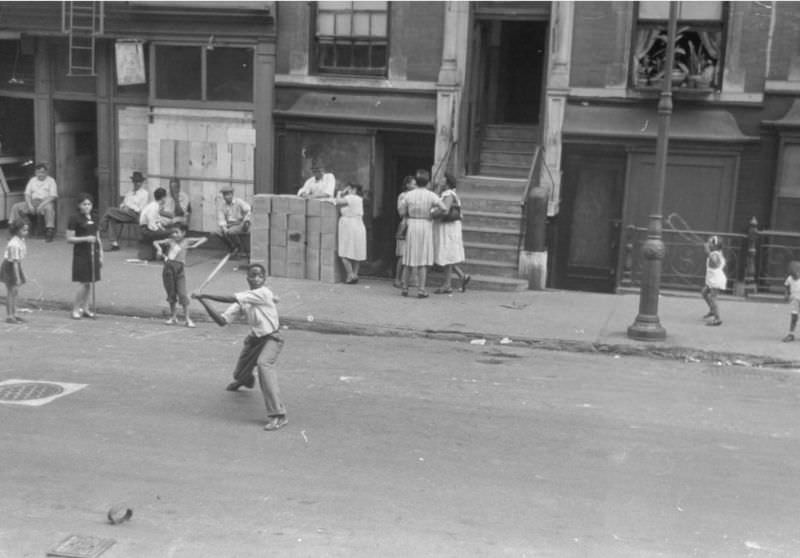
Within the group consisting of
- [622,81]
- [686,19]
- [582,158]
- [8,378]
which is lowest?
[8,378]

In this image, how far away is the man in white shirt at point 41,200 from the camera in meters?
19.4

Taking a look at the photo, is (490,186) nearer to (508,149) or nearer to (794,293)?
(508,149)

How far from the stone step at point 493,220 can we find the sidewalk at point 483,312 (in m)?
1.17

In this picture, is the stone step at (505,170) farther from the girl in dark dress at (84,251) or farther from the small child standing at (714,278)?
the girl in dark dress at (84,251)

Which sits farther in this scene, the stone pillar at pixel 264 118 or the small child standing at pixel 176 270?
the stone pillar at pixel 264 118

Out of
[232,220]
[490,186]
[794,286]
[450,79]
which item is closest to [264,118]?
[232,220]

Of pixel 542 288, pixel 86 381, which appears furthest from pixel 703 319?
pixel 86 381

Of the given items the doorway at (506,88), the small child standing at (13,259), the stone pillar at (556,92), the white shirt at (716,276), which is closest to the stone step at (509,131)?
the doorway at (506,88)

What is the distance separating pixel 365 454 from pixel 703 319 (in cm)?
757

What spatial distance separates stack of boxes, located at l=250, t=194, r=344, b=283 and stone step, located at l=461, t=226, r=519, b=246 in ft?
7.31

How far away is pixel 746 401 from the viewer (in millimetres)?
10352

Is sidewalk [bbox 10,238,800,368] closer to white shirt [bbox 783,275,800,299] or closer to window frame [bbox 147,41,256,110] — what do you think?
white shirt [bbox 783,275,800,299]

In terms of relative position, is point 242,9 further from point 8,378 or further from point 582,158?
point 8,378

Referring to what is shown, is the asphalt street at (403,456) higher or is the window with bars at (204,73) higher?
the window with bars at (204,73)
